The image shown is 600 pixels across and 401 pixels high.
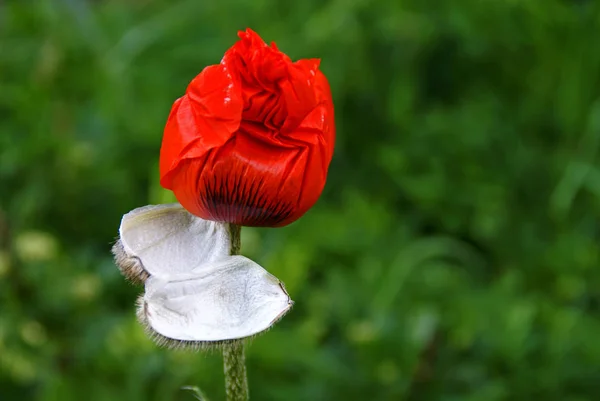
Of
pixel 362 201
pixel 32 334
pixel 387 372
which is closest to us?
pixel 387 372

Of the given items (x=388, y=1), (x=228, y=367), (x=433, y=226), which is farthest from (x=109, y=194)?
(x=228, y=367)

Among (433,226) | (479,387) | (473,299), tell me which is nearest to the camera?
(479,387)

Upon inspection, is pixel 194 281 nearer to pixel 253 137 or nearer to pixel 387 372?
pixel 253 137

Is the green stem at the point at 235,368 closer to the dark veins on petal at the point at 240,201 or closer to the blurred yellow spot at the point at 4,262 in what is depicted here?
the dark veins on petal at the point at 240,201

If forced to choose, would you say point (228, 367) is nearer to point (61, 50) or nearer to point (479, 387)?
point (479, 387)

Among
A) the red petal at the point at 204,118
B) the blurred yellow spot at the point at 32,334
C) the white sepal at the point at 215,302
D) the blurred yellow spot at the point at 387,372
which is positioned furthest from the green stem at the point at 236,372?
the blurred yellow spot at the point at 32,334

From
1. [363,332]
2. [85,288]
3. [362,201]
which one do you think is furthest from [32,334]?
[362,201]
